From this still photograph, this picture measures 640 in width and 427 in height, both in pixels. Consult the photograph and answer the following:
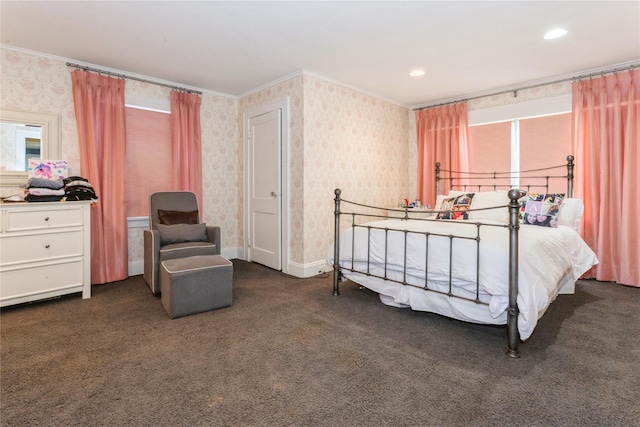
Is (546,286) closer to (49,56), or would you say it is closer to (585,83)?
(585,83)

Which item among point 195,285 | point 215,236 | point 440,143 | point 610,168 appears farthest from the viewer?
point 440,143

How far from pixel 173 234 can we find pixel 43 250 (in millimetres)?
1070

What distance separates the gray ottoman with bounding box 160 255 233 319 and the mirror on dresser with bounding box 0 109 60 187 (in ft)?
6.18

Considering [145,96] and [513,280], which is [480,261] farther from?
[145,96]

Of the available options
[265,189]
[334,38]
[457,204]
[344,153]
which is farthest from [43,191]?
[457,204]

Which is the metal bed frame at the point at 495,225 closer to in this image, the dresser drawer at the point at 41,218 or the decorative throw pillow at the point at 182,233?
the decorative throw pillow at the point at 182,233

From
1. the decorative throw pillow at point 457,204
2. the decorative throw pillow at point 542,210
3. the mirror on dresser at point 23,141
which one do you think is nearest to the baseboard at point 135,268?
the mirror on dresser at point 23,141

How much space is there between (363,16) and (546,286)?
242 cm

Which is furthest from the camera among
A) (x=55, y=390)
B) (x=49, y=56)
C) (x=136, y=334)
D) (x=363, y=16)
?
(x=49, y=56)

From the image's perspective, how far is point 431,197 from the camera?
5.34 metres

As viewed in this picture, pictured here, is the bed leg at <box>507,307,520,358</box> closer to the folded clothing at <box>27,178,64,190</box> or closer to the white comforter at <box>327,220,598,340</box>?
the white comforter at <box>327,220,598,340</box>

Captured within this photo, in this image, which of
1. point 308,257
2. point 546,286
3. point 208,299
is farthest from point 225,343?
point 546,286

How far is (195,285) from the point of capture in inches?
111

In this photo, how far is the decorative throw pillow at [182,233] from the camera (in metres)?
3.54
